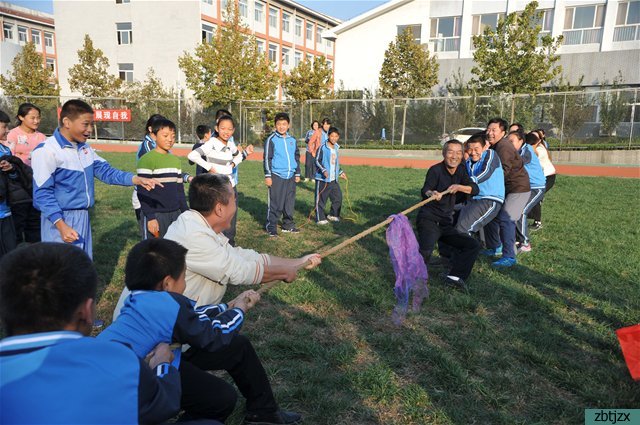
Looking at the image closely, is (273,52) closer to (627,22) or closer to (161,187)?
(627,22)

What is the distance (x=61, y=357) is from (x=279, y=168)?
635cm

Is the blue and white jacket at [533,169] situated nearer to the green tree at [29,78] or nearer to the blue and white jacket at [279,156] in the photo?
the blue and white jacket at [279,156]

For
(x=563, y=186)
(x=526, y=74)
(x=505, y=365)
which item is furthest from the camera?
(x=526, y=74)

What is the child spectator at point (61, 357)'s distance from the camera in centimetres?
116

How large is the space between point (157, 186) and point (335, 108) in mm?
20780

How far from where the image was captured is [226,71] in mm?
26469

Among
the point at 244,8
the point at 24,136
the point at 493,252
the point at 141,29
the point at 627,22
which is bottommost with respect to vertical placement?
the point at 493,252

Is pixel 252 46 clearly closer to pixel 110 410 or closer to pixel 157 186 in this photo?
pixel 157 186

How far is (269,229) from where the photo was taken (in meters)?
7.46

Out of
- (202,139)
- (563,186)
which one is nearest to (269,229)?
(202,139)

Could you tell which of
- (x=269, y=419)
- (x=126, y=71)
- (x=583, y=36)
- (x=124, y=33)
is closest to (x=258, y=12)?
(x=124, y=33)

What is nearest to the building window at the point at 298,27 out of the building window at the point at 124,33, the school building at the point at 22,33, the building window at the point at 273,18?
the building window at the point at 273,18

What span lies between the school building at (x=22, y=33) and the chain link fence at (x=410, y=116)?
1405cm

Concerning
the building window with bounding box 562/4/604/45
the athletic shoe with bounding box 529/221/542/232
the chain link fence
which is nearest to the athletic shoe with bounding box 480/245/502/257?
the athletic shoe with bounding box 529/221/542/232
